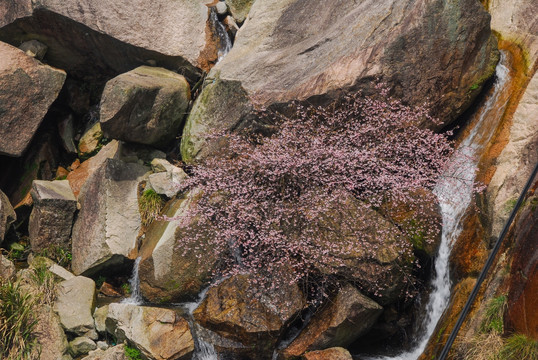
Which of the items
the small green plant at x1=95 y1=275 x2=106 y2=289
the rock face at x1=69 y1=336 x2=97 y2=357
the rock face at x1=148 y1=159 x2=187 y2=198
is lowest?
the rock face at x1=69 y1=336 x2=97 y2=357

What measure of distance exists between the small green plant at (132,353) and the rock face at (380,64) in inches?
133

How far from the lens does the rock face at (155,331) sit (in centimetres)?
752

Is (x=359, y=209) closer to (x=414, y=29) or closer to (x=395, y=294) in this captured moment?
(x=395, y=294)

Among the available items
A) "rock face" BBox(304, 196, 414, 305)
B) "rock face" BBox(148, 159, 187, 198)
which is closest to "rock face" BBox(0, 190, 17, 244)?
"rock face" BBox(148, 159, 187, 198)

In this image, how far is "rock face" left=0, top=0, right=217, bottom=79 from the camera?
11.0 meters

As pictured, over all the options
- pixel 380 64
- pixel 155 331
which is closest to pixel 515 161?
pixel 380 64

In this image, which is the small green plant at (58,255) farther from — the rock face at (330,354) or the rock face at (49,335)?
the rock face at (330,354)

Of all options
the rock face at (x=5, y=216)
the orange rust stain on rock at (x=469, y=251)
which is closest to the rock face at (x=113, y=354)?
the rock face at (x=5, y=216)

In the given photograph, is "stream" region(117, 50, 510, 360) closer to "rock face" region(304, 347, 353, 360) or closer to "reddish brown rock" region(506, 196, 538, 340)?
"rock face" region(304, 347, 353, 360)

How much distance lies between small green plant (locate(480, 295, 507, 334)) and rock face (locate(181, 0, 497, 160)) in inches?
129

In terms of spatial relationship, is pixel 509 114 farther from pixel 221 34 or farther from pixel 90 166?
pixel 90 166

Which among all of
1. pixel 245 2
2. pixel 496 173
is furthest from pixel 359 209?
pixel 245 2

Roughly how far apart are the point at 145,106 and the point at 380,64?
164 inches

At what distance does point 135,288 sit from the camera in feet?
29.5
